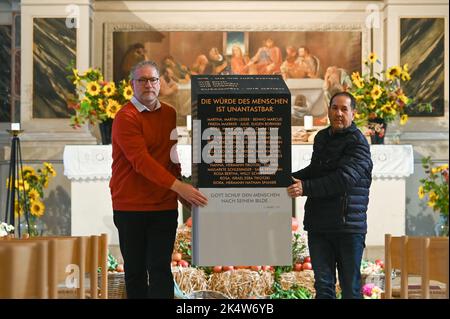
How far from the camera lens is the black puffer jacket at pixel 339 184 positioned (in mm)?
5020

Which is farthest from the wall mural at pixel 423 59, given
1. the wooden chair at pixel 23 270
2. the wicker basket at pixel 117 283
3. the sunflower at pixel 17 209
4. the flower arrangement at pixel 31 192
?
the wooden chair at pixel 23 270

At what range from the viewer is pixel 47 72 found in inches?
403

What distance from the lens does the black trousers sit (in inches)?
196

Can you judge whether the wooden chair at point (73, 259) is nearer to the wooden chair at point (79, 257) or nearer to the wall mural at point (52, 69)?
the wooden chair at point (79, 257)

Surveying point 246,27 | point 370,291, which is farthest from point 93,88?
point 370,291

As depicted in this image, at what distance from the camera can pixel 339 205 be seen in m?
5.06

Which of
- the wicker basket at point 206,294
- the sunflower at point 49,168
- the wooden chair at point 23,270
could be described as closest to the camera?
the wooden chair at point 23,270

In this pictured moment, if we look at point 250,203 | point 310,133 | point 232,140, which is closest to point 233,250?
point 250,203

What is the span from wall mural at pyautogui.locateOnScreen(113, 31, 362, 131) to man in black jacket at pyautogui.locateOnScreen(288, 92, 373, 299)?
18.1ft

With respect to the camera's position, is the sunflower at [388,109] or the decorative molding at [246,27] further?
the decorative molding at [246,27]

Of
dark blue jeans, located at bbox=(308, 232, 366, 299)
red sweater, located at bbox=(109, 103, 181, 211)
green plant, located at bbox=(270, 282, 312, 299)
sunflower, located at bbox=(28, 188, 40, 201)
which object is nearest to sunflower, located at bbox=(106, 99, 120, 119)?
sunflower, located at bbox=(28, 188, 40, 201)

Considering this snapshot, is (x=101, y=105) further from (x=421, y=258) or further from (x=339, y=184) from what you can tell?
(x=421, y=258)

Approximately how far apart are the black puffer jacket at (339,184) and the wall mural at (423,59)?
551cm
